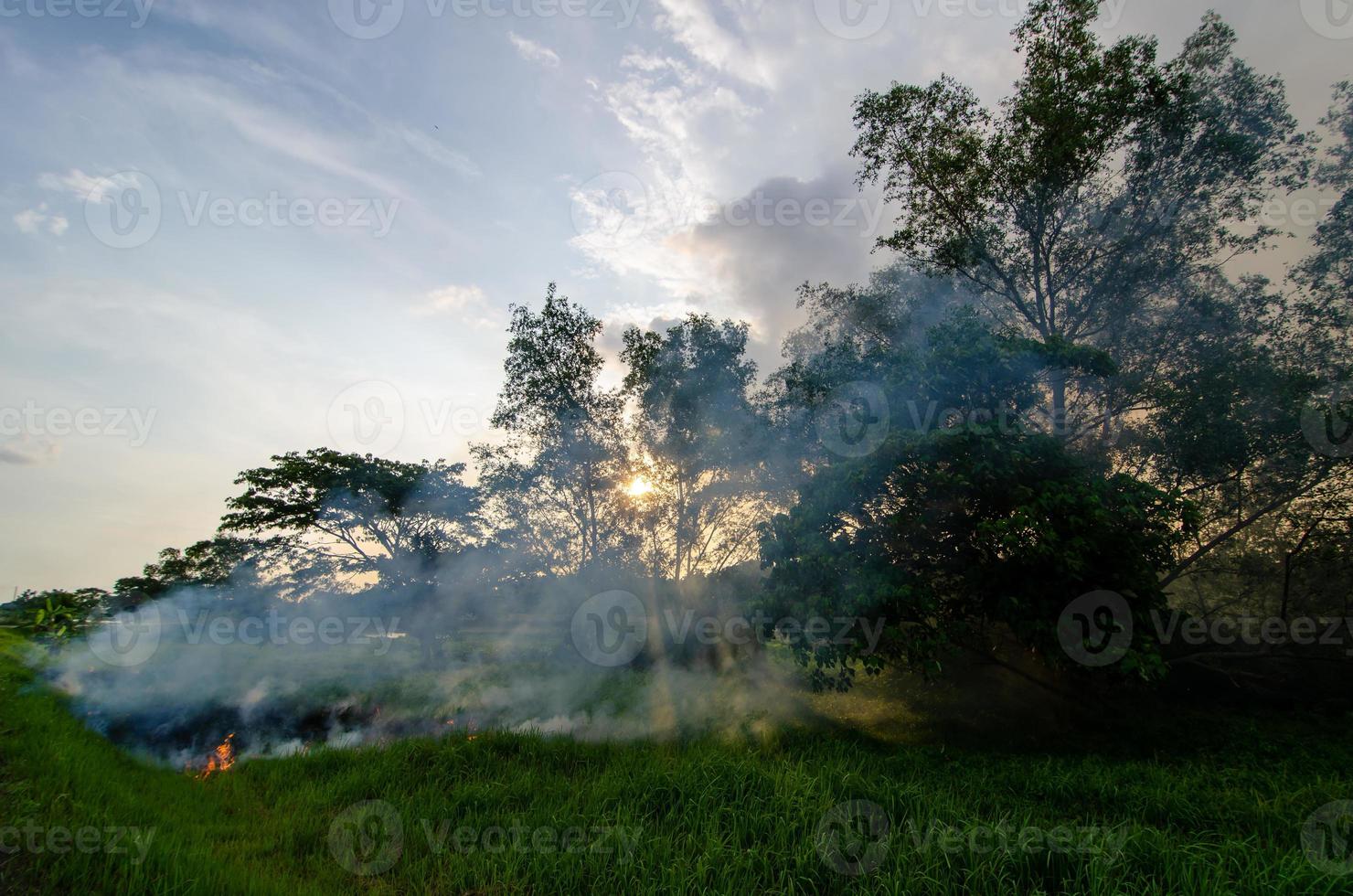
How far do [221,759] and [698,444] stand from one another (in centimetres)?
1468

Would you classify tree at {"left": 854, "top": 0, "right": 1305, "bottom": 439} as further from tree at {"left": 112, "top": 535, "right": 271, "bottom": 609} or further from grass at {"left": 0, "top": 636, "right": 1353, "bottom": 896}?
tree at {"left": 112, "top": 535, "right": 271, "bottom": 609}

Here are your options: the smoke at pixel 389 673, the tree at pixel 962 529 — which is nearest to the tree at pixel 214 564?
the smoke at pixel 389 673

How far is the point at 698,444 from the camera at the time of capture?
2017 centimetres

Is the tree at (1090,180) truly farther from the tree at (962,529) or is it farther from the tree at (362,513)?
the tree at (362,513)

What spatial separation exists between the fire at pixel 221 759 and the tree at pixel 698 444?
12.6 m

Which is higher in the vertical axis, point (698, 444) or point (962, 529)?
point (698, 444)

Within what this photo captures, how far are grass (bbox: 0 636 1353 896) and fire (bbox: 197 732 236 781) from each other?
0.36 m

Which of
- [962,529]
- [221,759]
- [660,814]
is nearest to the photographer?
[660,814]

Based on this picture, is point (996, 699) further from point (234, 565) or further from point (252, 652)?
point (234, 565)

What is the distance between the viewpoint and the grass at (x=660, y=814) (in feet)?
16.0

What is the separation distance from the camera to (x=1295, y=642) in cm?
1151

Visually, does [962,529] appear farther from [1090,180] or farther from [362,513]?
[362,513]

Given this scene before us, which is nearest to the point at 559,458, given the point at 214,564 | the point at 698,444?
the point at 698,444

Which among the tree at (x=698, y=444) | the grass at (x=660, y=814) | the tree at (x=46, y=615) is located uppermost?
the tree at (x=698, y=444)
